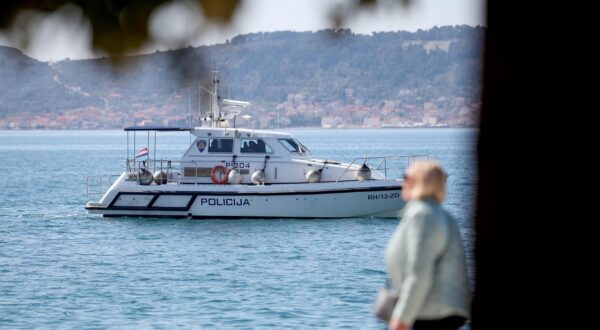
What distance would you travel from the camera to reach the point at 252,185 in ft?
87.9

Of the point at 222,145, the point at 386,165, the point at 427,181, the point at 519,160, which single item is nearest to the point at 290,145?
the point at 222,145

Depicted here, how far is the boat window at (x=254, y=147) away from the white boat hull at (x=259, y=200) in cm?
86

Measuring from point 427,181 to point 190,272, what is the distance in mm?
16294

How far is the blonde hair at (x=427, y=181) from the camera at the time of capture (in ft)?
17.4

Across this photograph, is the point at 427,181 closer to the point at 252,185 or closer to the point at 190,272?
the point at 190,272

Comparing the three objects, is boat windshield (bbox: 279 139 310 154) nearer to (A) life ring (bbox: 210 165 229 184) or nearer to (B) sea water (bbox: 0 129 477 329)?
(A) life ring (bbox: 210 165 229 184)

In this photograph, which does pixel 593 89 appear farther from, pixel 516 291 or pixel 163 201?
pixel 163 201

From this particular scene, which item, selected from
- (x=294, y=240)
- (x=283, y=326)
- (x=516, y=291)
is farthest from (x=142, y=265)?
(x=516, y=291)

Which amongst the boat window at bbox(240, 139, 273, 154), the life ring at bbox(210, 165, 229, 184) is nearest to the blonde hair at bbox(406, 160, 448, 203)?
the life ring at bbox(210, 165, 229, 184)

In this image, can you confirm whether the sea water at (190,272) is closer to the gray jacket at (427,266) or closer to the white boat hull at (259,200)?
the white boat hull at (259,200)

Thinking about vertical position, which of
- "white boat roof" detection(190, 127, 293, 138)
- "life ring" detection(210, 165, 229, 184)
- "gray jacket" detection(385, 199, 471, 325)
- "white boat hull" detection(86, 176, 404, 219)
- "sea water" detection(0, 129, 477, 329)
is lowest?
"sea water" detection(0, 129, 477, 329)

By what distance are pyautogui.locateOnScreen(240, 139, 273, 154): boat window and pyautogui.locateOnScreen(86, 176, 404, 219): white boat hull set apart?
86 cm

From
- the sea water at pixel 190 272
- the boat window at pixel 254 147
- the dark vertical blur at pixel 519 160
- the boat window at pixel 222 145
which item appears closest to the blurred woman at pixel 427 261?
the dark vertical blur at pixel 519 160

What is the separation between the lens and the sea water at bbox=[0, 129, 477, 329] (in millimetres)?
16062
